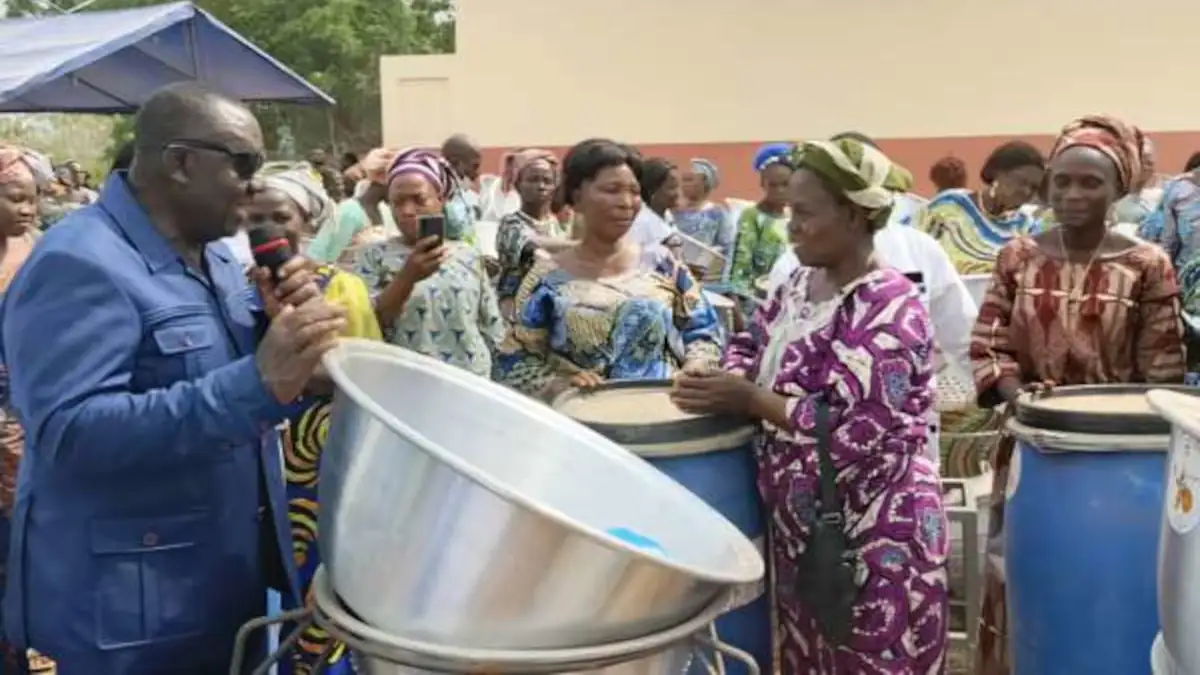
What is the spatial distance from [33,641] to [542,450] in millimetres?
847

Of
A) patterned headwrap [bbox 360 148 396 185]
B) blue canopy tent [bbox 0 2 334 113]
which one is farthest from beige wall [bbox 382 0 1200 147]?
patterned headwrap [bbox 360 148 396 185]

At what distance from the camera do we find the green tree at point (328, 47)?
23688mm

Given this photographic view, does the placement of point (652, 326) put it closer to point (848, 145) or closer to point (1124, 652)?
point (848, 145)

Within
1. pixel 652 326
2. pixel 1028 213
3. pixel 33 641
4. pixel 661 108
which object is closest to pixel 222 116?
pixel 33 641

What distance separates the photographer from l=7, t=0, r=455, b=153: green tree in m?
23.7

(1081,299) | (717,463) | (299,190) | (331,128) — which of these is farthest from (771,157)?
(331,128)

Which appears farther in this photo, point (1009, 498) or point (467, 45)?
point (467, 45)

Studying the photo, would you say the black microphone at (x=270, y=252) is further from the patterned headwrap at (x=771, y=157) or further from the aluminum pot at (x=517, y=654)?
the patterned headwrap at (x=771, y=157)

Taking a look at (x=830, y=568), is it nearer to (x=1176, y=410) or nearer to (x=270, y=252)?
(x=1176, y=410)

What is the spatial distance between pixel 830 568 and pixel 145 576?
53.3 inches

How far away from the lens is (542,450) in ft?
6.44

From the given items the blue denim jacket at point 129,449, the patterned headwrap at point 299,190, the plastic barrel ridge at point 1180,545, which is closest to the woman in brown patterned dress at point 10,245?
the patterned headwrap at point 299,190

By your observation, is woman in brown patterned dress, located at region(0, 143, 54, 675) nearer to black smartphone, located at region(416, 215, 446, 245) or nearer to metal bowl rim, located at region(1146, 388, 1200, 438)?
black smartphone, located at region(416, 215, 446, 245)

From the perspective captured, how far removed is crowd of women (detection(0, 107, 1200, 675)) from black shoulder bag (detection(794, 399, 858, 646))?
0.07 feet
